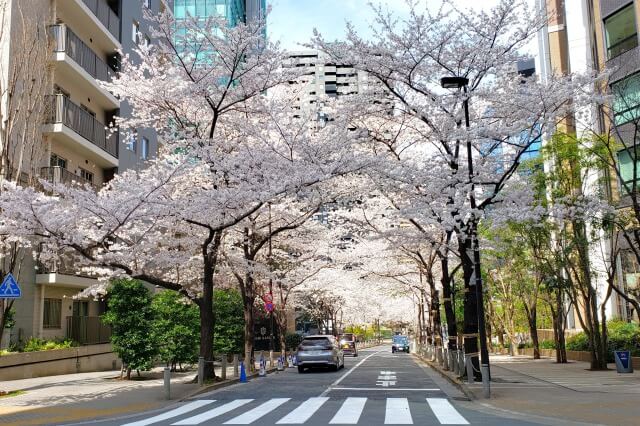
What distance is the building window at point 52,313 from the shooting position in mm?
25891

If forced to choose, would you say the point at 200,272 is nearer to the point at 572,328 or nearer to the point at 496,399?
the point at 496,399

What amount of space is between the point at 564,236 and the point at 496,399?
12133 millimetres

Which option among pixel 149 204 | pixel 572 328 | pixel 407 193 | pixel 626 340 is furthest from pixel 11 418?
pixel 572 328

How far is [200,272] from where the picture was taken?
27859mm

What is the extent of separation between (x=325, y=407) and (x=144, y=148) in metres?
26.7

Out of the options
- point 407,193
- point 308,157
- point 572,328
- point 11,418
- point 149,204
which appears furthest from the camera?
point 572,328

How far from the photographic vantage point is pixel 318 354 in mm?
26562

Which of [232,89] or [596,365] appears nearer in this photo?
[232,89]

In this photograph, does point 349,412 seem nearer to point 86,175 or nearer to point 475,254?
point 475,254

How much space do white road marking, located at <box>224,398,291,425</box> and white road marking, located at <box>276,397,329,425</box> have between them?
585 millimetres

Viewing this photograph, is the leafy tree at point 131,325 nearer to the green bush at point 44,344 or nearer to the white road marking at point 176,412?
the green bush at point 44,344

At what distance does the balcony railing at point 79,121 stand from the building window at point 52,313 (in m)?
7.72

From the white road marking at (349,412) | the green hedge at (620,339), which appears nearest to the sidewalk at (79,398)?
the white road marking at (349,412)

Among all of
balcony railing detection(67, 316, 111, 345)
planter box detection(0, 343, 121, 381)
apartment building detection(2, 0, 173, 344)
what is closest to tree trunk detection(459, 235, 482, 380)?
apartment building detection(2, 0, 173, 344)
